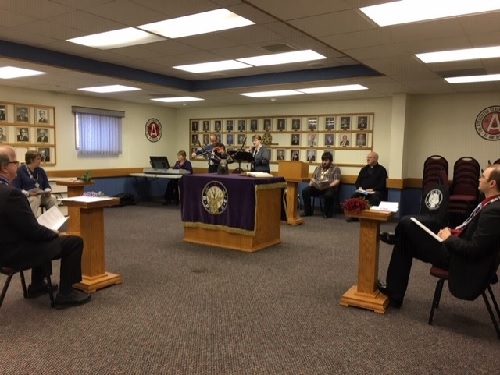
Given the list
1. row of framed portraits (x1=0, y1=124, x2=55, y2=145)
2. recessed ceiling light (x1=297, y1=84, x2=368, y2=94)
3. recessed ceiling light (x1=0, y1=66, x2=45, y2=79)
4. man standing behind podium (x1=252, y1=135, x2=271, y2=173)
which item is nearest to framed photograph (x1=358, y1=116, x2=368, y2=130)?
recessed ceiling light (x1=297, y1=84, x2=368, y2=94)

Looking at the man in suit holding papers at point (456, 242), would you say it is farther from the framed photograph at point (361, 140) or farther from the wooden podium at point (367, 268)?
the framed photograph at point (361, 140)

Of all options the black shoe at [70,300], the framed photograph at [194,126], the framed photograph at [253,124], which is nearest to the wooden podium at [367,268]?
the black shoe at [70,300]

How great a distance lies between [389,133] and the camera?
328 inches

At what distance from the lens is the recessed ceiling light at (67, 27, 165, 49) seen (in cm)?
461

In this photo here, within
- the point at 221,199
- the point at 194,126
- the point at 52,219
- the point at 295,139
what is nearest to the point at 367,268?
the point at 221,199

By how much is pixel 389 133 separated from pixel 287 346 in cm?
652

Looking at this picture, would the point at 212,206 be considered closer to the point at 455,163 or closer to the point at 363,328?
the point at 363,328

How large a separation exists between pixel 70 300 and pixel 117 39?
310 centimetres

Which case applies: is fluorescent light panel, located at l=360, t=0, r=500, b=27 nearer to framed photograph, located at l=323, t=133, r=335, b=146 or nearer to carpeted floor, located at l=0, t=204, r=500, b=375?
carpeted floor, located at l=0, t=204, r=500, b=375

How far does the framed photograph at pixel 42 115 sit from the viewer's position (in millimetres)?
8117

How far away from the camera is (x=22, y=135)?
788 centimetres

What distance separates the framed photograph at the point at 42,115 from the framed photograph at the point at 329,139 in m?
5.71

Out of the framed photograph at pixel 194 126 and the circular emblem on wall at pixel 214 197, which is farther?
the framed photograph at pixel 194 126

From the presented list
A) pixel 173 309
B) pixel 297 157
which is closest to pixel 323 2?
pixel 173 309
